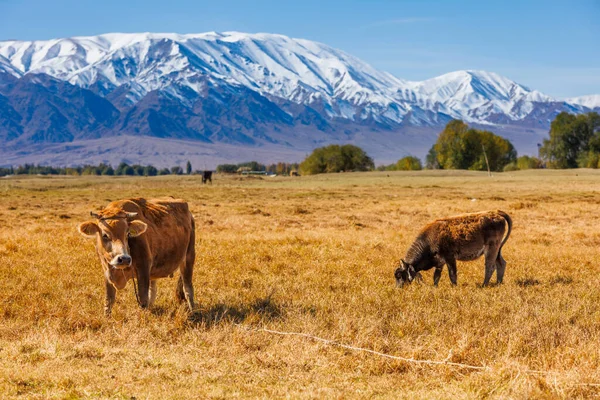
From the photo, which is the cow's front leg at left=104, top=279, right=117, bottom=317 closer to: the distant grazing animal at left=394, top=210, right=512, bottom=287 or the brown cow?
the brown cow

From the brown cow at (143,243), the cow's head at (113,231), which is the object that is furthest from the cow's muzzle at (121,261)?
the cow's head at (113,231)

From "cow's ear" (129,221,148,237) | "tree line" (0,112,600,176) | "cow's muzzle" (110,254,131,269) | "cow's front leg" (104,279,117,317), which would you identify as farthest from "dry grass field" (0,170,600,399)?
"tree line" (0,112,600,176)

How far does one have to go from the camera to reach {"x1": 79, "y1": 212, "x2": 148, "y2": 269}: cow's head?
35.1ft

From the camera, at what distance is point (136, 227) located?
10.9 meters

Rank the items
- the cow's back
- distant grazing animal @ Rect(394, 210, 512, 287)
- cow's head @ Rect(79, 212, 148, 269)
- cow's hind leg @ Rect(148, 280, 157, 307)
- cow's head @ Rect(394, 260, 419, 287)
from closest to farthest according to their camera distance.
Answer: cow's head @ Rect(79, 212, 148, 269), the cow's back, cow's hind leg @ Rect(148, 280, 157, 307), cow's head @ Rect(394, 260, 419, 287), distant grazing animal @ Rect(394, 210, 512, 287)

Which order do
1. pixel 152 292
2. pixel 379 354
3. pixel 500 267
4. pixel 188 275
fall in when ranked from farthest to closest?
pixel 500 267 < pixel 188 275 < pixel 152 292 < pixel 379 354

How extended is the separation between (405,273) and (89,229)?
7.00 metres

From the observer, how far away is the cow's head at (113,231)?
10.7 meters

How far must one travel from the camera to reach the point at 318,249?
19891mm

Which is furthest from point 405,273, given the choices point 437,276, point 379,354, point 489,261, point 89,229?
point 89,229

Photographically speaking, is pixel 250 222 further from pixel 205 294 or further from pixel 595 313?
pixel 595 313

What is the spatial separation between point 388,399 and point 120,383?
313 centimetres

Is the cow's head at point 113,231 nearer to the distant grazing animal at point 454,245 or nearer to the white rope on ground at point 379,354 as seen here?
the white rope on ground at point 379,354

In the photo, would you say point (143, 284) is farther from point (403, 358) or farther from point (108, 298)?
point (403, 358)
